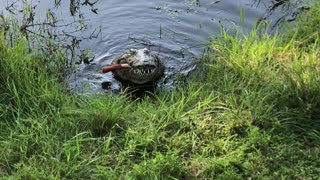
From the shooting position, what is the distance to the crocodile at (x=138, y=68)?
4.64 m

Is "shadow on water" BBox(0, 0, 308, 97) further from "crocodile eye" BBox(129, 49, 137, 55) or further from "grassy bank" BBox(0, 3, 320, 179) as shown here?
"grassy bank" BBox(0, 3, 320, 179)

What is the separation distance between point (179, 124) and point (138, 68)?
1013 mm

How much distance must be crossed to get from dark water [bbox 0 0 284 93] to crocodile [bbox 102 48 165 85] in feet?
0.34

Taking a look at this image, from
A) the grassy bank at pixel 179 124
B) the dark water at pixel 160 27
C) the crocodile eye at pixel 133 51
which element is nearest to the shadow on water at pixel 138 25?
the dark water at pixel 160 27

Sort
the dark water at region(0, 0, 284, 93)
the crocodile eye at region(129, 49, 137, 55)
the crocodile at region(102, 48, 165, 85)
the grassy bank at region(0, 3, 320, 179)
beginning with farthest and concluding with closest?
the dark water at region(0, 0, 284, 93)
the crocodile eye at region(129, 49, 137, 55)
the crocodile at region(102, 48, 165, 85)
the grassy bank at region(0, 3, 320, 179)

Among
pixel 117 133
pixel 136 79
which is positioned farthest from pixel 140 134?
pixel 136 79

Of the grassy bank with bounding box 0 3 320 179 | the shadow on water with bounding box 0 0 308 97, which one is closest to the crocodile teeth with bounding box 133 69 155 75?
the shadow on water with bounding box 0 0 308 97

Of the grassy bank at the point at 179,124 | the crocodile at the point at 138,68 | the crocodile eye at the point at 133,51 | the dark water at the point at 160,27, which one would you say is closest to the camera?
the grassy bank at the point at 179,124

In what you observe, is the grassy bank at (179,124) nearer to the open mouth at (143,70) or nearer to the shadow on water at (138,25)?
the open mouth at (143,70)

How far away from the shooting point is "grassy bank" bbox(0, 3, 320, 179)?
11.2 ft

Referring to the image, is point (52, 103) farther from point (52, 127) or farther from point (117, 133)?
point (117, 133)

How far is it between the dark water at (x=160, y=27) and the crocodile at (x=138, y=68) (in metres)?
0.10

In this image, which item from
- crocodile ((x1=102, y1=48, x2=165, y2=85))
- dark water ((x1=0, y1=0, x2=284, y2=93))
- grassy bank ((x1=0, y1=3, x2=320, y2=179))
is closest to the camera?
grassy bank ((x1=0, y1=3, x2=320, y2=179))

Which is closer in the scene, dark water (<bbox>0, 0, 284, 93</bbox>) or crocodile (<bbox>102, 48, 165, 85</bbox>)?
crocodile (<bbox>102, 48, 165, 85</bbox>)
